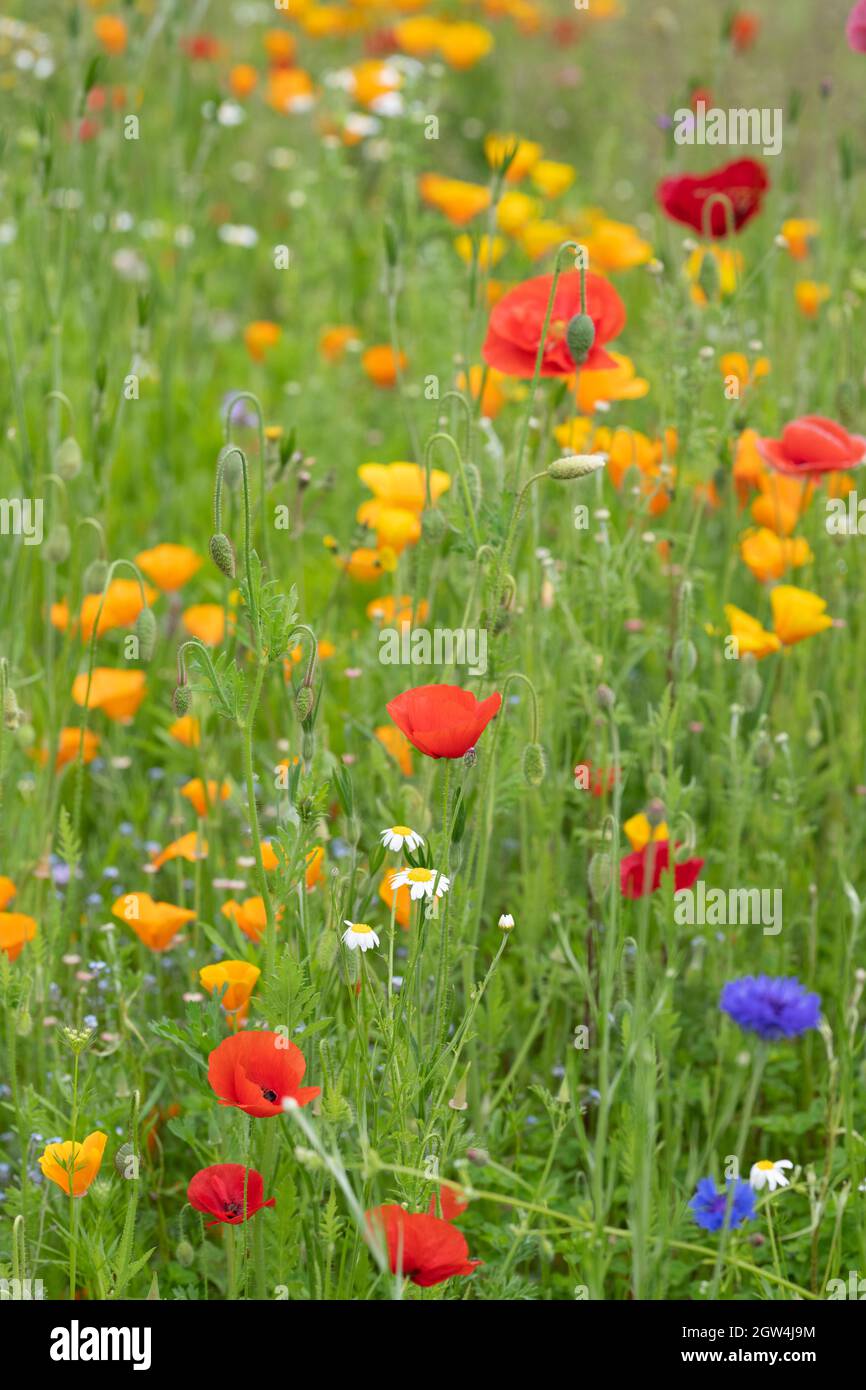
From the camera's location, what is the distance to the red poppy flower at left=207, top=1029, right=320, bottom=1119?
1436 mm

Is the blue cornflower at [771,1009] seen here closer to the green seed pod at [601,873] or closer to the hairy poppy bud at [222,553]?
the green seed pod at [601,873]

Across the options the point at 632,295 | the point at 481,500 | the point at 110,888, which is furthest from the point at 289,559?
the point at 632,295

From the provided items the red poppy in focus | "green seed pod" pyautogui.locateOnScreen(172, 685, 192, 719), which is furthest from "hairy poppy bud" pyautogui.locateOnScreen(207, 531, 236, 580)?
the red poppy in focus

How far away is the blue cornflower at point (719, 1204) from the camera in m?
1.52

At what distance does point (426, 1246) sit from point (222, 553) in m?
0.64

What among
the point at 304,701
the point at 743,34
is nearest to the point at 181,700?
the point at 304,701

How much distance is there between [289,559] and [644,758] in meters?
0.90

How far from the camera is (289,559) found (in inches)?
117

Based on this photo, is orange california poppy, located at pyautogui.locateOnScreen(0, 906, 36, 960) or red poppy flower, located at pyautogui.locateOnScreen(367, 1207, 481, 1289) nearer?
red poppy flower, located at pyautogui.locateOnScreen(367, 1207, 481, 1289)

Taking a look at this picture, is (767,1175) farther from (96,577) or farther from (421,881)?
(96,577)

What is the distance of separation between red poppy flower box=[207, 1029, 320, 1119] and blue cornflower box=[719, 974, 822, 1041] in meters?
0.38

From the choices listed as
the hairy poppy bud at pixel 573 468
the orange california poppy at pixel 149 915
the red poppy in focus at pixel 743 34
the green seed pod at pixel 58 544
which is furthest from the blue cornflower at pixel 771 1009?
the red poppy in focus at pixel 743 34

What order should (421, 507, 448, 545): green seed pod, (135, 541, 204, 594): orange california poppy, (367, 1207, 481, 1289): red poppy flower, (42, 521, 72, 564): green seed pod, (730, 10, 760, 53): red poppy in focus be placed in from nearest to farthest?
1. (367, 1207, 481, 1289): red poppy flower
2. (421, 507, 448, 545): green seed pod
3. (42, 521, 72, 564): green seed pod
4. (135, 541, 204, 594): orange california poppy
5. (730, 10, 760, 53): red poppy in focus

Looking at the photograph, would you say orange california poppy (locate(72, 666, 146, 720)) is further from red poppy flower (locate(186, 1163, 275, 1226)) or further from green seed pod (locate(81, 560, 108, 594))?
red poppy flower (locate(186, 1163, 275, 1226))
